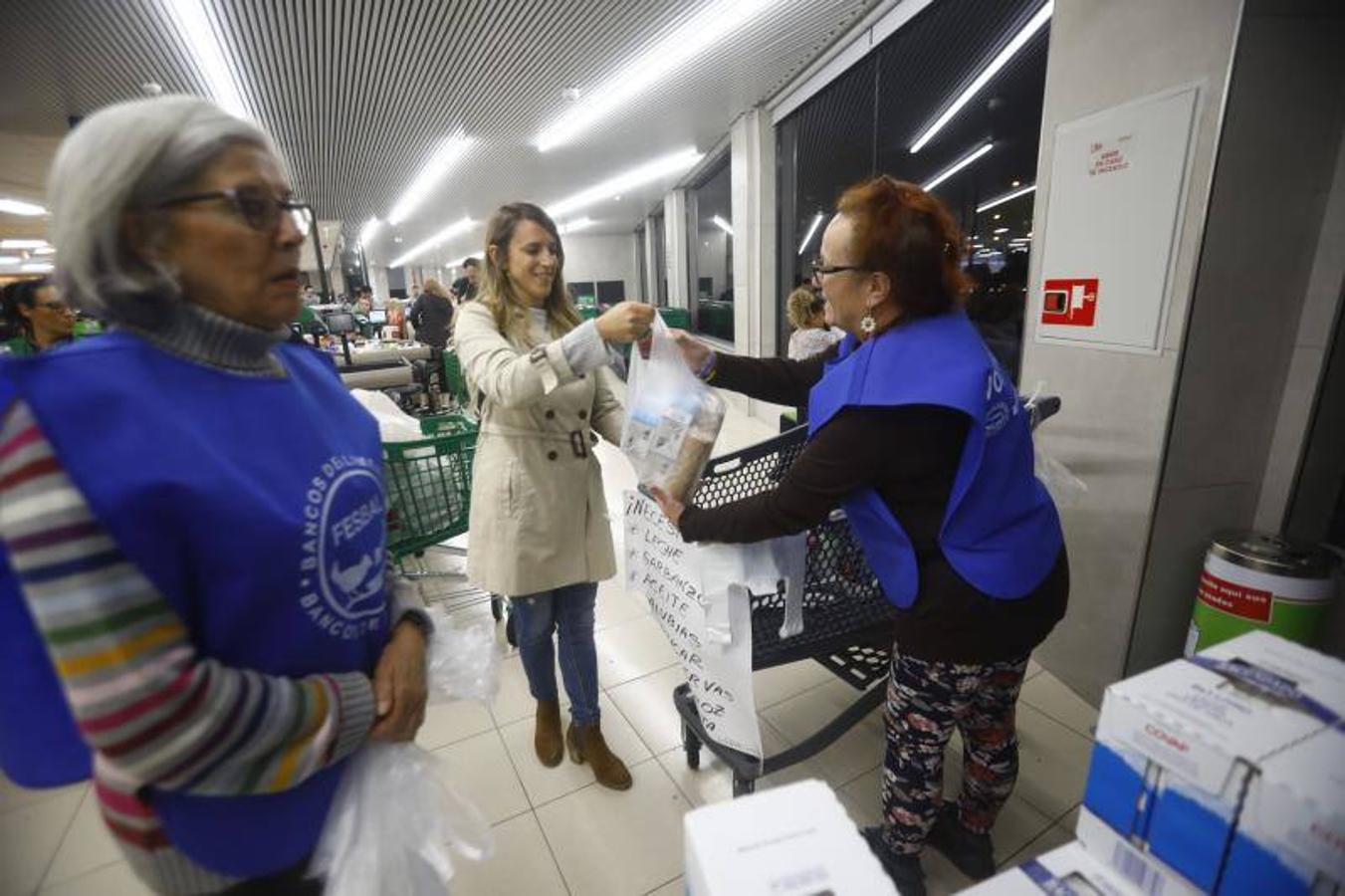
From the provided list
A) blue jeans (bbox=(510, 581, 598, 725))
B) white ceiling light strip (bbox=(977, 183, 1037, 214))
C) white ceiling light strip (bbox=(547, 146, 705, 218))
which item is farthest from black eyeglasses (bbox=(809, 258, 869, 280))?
white ceiling light strip (bbox=(547, 146, 705, 218))

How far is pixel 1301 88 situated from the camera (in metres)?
1.70

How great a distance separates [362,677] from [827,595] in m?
1.20

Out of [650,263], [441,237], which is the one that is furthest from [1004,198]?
[441,237]

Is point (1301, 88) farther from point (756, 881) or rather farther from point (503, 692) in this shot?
point (503, 692)

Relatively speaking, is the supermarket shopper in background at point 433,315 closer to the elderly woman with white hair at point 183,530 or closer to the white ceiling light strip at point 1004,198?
the white ceiling light strip at point 1004,198

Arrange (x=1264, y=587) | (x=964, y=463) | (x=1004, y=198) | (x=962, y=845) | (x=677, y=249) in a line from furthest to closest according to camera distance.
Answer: (x=677, y=249), (x=1004, y=198), (x=1264, y=587), (x=962, y=845), (x=964, y=463)

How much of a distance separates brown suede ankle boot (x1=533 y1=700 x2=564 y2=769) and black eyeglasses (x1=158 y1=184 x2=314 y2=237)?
171 centimetres

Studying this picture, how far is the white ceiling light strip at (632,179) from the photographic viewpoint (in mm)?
8273

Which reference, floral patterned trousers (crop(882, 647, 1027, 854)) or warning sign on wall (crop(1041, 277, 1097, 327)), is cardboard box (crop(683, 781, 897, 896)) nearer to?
floral patterned trousers (crop(882, 647, 1027, 854))

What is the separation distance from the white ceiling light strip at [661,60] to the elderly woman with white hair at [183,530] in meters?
4.18

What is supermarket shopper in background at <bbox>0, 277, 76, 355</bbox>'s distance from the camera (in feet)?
9.10

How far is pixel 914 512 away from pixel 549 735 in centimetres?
150

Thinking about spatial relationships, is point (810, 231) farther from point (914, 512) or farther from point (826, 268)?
point (914, 512)

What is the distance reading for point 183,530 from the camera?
0.63 m
